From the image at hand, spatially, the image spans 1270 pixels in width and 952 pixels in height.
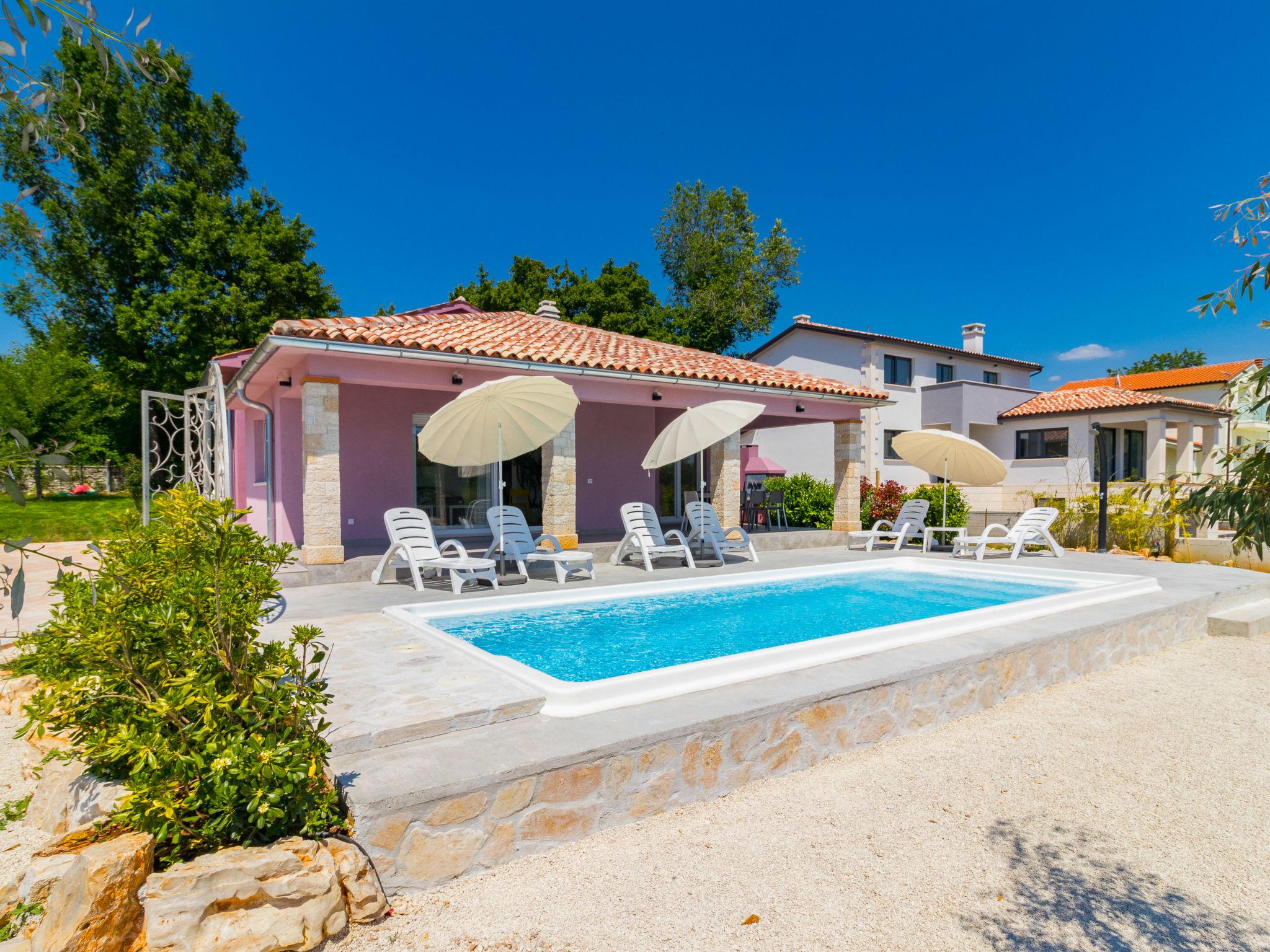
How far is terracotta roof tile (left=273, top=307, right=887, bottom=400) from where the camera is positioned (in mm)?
11469

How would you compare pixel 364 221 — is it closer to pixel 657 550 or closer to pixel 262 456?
pixel 262 456

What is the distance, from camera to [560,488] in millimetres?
13141

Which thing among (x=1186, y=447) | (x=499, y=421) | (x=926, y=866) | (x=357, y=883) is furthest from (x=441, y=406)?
(x=1186, y=447)

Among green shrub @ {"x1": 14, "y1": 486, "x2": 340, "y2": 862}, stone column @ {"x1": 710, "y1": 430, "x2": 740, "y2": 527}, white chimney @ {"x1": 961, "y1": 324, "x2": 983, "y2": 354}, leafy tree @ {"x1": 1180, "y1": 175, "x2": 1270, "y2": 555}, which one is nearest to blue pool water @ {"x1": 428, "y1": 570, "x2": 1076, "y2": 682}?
green shrub @ {"x1": 14, "y1": 486, "x2": 340, "y2": 862}

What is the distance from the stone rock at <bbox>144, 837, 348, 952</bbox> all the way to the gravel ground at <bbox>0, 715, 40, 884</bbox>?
0.94m

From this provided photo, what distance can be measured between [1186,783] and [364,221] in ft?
145

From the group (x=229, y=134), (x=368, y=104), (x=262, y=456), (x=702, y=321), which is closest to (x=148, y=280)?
(x=229, y=134)

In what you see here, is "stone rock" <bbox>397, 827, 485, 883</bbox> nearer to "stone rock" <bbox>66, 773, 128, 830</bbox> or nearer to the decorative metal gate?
"stone rock" <bbox>66, 773, 128, 830</bbox>

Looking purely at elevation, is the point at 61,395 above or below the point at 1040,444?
above

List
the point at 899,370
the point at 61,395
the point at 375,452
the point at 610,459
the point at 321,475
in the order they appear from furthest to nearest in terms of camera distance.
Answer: the point at 899,370, the point at 61,395, the point at 610,459, the point at 375,452, the point at 321,475

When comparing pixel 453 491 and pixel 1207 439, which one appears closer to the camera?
pixel 453 491

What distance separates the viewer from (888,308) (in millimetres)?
41906

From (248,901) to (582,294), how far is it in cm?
3433

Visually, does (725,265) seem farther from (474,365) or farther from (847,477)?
(474,365)
